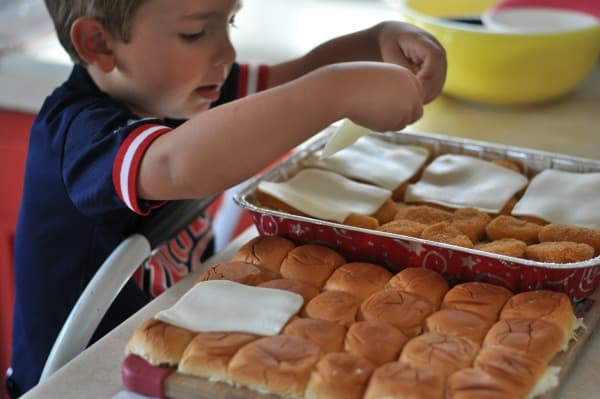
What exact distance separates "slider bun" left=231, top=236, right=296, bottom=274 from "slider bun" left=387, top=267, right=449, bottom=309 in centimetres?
13

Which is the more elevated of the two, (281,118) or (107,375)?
(281,118)

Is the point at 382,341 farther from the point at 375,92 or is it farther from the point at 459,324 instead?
the point at 375,92

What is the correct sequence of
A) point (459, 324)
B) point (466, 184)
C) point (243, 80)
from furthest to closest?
point (243, 80) → point (466, 184) → point (459, 324)

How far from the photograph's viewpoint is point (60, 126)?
1.05m

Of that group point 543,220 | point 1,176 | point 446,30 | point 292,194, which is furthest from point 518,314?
point 1,176

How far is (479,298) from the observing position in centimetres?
89

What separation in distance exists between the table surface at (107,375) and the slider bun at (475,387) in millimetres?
105

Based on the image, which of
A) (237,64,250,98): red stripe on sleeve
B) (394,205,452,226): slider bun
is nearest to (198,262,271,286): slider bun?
(394,205,452,226): slider bun

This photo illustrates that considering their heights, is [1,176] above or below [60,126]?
below

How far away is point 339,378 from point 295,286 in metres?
0.18

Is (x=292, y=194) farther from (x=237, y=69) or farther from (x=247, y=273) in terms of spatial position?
(x=237, y=69)

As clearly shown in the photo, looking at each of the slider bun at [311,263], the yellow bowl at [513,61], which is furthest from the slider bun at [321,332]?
the yellow bowl at [513,61]

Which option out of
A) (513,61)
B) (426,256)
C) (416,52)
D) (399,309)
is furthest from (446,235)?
(513,61)

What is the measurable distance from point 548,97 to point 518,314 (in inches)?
33.8
